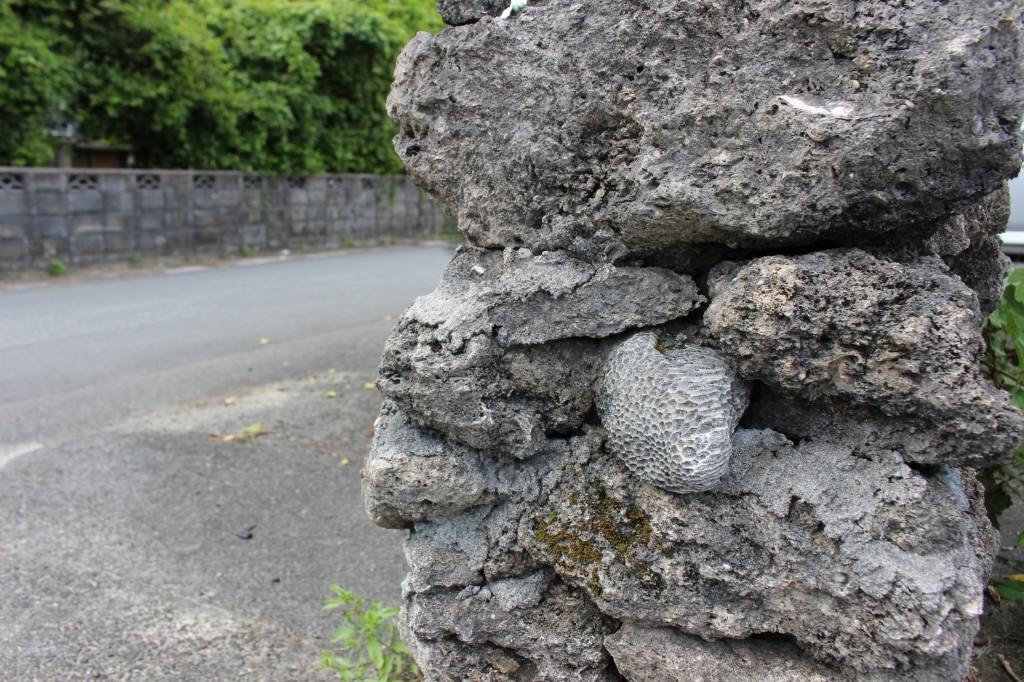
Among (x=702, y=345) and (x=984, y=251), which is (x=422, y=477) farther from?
(x=984, y=251)

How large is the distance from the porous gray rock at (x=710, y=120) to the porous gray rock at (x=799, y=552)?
53 centimetres

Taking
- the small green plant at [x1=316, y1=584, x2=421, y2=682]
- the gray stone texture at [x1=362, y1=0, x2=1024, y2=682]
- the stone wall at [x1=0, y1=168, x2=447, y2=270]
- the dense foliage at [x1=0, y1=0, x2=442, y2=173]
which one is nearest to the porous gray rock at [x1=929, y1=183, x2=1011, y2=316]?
the gray stone texture at [x1=362, y1=0, x2=1024, y2=682]

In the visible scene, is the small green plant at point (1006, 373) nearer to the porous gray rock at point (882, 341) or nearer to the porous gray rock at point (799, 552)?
the porous gray rock at point (799, 552)

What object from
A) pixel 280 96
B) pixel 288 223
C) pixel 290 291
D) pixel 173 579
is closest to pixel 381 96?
pixel 280 96

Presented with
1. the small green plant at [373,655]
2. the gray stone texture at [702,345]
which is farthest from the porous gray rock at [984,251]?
the small green plant at [373,655]

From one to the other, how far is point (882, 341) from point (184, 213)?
451 inches

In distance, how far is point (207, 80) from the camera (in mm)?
11891

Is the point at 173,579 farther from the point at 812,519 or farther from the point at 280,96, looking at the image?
the point at 280,96

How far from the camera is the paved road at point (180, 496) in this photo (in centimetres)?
293

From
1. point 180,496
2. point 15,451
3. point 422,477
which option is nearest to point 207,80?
point 15,451

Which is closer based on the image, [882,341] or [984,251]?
[882,341]

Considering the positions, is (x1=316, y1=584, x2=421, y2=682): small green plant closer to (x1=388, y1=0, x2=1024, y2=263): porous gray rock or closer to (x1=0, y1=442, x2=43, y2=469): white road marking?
(x1=388, y1=0, x2=1024, y2=263): porous gray rock

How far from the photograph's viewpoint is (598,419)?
2.10 m

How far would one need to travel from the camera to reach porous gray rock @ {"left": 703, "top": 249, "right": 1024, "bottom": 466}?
1649 millimetres
